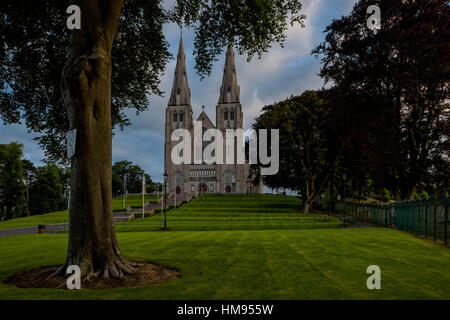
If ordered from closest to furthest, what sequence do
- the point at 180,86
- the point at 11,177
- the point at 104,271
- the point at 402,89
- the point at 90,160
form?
the point at 104,271
the point at 90,160
the point at 402,89
the point at 11,177
the point at 180,86

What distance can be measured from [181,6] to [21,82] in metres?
6.33

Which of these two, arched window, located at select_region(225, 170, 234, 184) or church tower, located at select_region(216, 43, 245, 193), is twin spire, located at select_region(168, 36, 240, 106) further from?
arched window, located at select_region(225, 170, 234, 184)

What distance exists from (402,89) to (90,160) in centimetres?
2102

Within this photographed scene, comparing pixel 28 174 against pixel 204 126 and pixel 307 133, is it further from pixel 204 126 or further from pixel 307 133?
pixel 307 133

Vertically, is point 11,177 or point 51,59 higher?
point 51,59

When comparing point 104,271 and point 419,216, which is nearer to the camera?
point 104,271

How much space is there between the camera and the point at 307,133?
38.1 meters

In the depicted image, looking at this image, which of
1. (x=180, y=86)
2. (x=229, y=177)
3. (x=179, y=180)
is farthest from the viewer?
(x=180, y=86)

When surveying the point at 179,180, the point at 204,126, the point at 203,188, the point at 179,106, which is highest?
the point at 179,106

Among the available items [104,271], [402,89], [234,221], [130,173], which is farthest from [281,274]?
[130,173]
